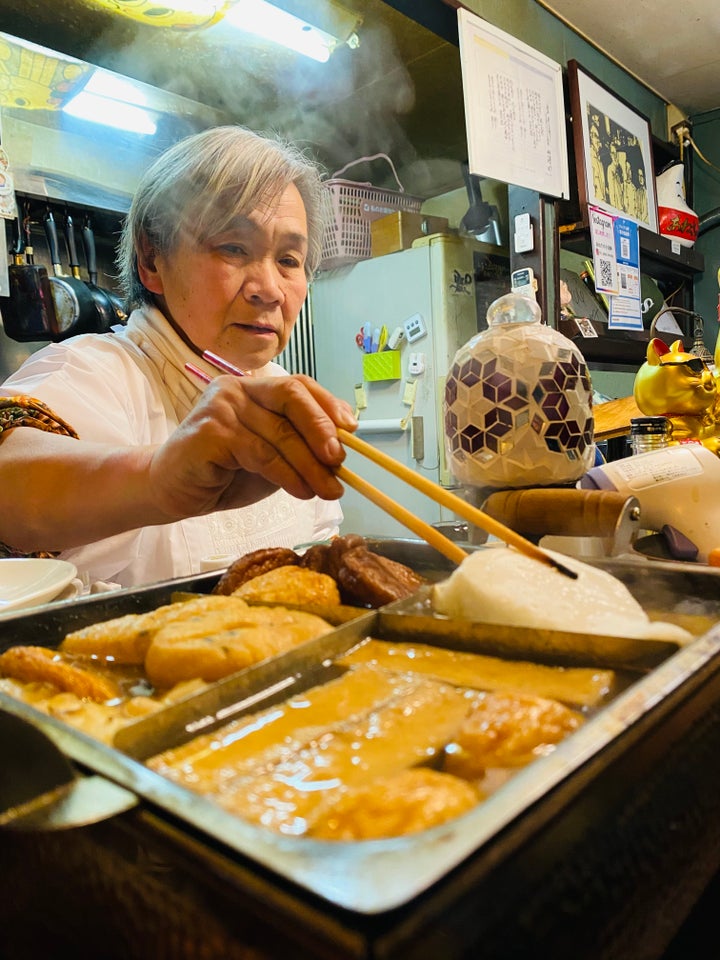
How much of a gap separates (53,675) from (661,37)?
5141 millimetres

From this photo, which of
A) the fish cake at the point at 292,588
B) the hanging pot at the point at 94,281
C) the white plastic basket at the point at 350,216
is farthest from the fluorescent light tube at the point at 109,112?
the fish cake at the point at 292,588

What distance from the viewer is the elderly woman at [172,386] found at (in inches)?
59.3

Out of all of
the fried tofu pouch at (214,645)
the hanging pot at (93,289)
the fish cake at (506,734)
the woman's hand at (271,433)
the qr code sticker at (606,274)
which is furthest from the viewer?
the qr code sticker at (606,274)

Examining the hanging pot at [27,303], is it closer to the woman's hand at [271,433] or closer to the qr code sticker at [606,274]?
the woman's hand at [271,433]

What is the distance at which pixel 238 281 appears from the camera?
7.42 ft

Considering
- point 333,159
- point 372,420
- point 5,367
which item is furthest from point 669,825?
point 333,159

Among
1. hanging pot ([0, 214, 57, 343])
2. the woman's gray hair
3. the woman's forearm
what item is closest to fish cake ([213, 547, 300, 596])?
the woman's forearm

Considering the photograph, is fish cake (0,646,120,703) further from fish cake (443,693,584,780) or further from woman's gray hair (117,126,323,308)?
woman's gray hair (117,126,323,308)

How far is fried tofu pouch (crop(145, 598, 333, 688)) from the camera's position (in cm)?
79

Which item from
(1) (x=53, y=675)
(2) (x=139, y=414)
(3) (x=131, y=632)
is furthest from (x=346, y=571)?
(2) (x=139, y=414)

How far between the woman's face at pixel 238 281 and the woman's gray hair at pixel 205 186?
4 cm

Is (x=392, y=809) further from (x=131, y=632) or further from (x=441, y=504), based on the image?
(x=441, y=504)

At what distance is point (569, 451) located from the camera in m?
1.38

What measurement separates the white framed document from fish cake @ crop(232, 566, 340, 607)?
7.75ft
